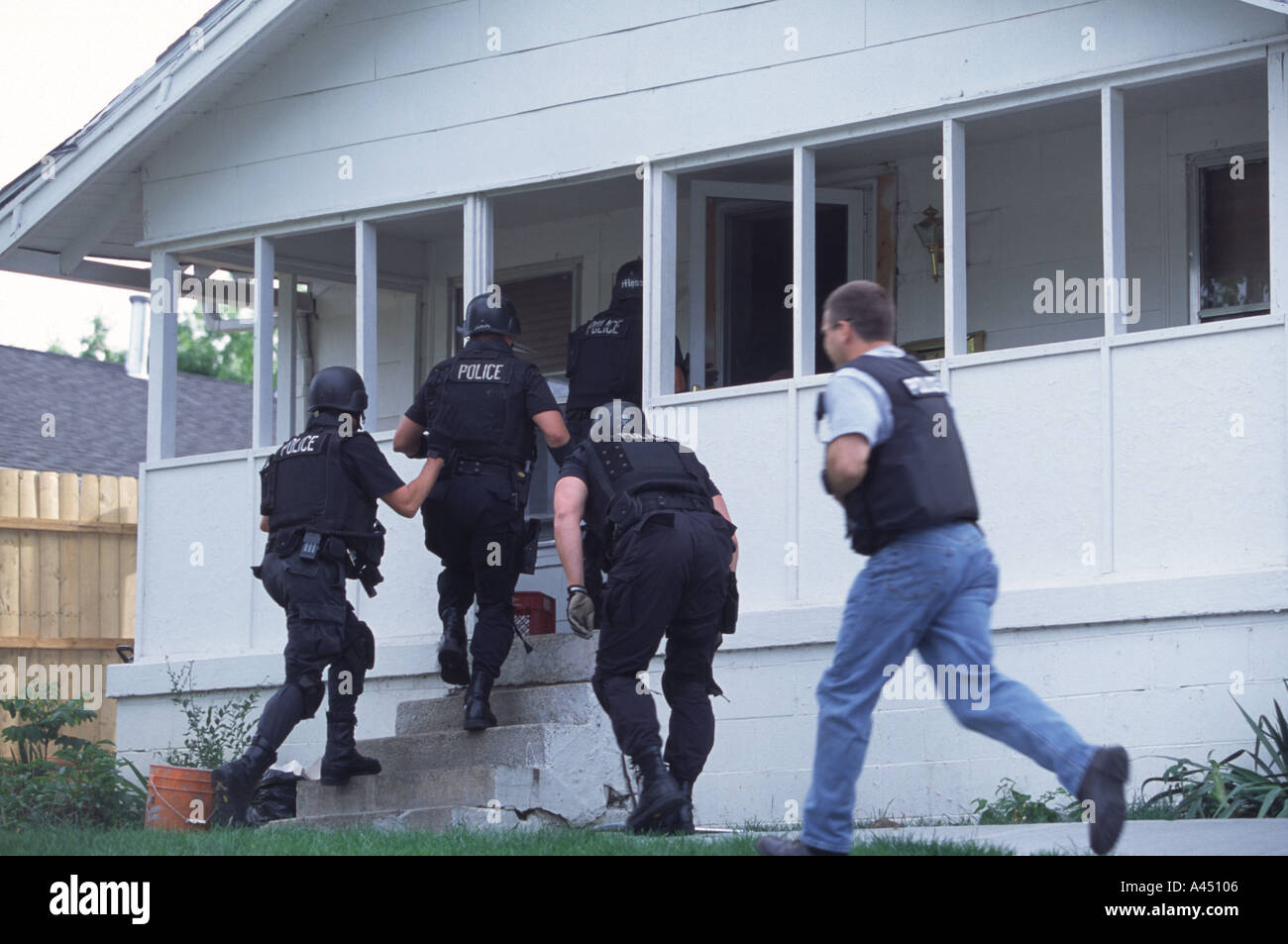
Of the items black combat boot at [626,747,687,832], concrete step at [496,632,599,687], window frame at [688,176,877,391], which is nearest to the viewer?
black combat boot at [626,747,687,832]

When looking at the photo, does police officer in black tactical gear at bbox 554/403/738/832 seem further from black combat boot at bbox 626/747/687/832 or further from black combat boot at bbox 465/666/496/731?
black combat boot at bbox 465/666/496/731

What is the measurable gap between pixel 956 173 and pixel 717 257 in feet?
7.46

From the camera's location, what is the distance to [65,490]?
16.0 meters

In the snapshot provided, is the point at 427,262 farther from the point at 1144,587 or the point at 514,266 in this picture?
the point at 1144,587

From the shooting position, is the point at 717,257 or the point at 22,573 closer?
the point at 717,257

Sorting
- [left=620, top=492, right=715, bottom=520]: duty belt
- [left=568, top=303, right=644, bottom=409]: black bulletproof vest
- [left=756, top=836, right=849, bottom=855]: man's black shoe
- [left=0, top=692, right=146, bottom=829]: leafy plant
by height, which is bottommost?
[left=0, top=692, right=146, bottom=829]: leafy plant

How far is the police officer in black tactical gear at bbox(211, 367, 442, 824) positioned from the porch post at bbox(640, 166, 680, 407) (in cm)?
166

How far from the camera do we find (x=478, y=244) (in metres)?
11.0

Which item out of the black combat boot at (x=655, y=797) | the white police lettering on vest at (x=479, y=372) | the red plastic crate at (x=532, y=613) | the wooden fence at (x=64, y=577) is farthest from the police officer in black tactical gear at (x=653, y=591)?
the wooden fence at (x=64, y=577)

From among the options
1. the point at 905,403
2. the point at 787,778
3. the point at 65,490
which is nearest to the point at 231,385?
the point at 65,490

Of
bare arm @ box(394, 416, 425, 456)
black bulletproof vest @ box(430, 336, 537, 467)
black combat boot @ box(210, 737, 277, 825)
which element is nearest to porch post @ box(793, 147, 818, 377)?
black bulletproof vest @ box(430, 336, 537, 467)

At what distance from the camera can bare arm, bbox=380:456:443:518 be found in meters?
9.09

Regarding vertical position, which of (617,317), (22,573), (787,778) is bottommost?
(787,778)

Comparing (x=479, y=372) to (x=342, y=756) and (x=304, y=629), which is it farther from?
(x=342, y=756)
